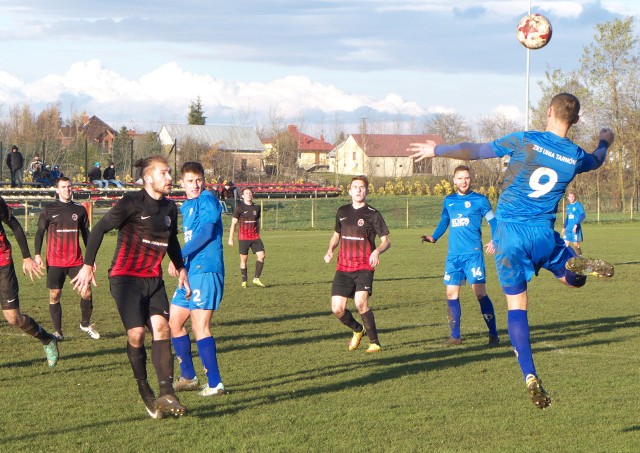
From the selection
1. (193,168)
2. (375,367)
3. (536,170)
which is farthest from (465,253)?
(536,170)

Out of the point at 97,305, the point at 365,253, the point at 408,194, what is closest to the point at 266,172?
the point at 408,194

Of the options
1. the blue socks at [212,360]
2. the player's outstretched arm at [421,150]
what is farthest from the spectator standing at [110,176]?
the player's outstretched arm at [421,150]

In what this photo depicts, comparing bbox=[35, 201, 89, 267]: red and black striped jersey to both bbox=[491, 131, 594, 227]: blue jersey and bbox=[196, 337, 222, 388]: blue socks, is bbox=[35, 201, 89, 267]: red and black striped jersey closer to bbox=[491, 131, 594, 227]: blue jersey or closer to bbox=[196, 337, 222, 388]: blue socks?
bbox=[196, 337, 222, 388]: blue socks

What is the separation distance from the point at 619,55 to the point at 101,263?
44.0 m

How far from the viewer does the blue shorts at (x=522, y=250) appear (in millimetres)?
6574

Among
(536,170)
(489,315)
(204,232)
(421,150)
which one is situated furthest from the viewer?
(489,315)

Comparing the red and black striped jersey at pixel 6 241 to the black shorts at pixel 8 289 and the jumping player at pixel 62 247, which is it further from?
the jumping player at pixel 62 247

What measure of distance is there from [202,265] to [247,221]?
36.9 feet

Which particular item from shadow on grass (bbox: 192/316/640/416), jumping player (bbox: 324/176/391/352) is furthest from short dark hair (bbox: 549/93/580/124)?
jumping player (bbox: 324/176/391/352)

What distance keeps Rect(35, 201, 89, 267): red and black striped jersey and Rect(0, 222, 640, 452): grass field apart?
1046mm

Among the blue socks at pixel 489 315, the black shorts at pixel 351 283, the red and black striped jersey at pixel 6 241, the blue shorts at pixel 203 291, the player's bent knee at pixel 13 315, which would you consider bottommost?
the blue socks at pixel 489 315

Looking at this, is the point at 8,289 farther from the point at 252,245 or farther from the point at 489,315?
the point at 252,245

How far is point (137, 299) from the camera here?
23.2 feet

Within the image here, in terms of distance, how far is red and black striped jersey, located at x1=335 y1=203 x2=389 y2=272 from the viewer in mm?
10695
